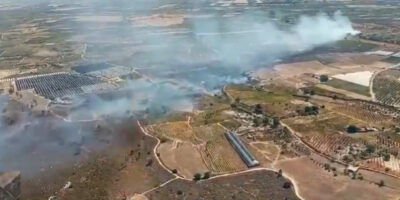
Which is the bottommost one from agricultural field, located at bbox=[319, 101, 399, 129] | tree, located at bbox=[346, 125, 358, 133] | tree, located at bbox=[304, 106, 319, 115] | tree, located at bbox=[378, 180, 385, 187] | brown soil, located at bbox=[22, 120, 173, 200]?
agricultural field, located at bbox=[319, 101, 399, 129]

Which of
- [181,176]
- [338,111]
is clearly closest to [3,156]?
[181,176]

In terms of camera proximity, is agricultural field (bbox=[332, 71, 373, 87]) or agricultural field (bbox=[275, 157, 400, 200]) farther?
agricultural field (bbox=[332, 71, 373, 87])

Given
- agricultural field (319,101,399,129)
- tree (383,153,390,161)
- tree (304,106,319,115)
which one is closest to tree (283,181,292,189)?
tree (383,153,390,161)

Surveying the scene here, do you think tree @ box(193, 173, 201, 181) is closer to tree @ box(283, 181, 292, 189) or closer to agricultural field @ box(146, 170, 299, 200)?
agricultural field @ box(146, 170, 299, 200)

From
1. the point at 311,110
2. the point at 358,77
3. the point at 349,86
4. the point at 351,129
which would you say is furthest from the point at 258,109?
the point at 358,77

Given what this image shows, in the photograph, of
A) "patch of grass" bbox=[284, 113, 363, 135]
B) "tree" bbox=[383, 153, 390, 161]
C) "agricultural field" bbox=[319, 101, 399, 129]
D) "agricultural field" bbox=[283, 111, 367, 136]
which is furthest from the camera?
"agricultural field" bbox=[319, 101, 399, 129]

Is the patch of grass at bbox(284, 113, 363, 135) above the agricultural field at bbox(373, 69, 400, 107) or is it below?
above
